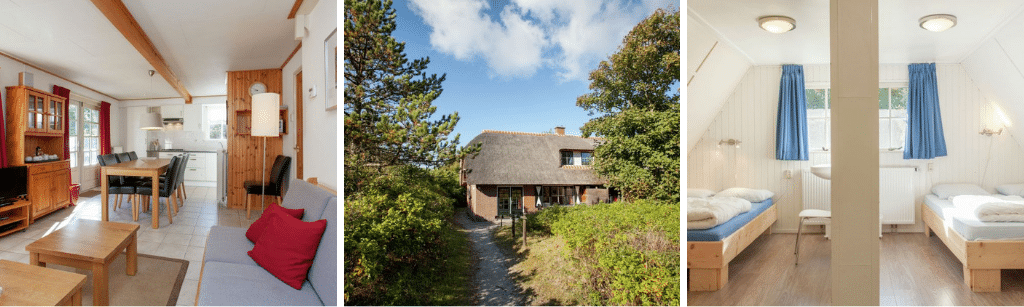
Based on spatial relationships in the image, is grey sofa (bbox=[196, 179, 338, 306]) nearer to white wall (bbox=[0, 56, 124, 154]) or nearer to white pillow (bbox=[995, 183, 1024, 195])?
white wall (bbox=[0, 56, 124, 154])

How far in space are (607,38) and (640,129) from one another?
49 cm

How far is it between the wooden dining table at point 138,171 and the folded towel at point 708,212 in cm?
311

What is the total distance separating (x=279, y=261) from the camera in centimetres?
179

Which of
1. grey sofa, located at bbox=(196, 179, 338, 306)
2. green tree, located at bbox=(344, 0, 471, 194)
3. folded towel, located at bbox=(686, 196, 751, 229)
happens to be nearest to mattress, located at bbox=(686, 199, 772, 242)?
folded towel, located at bbox=(686, 196, 751, 229)

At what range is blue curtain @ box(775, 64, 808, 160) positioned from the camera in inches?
92.2

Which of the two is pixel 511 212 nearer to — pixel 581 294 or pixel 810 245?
pixel 581 294

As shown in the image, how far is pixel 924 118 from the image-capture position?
2273mm

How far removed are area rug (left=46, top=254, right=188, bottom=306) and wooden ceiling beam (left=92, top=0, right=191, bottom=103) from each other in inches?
47.0

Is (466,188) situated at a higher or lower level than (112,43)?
lower

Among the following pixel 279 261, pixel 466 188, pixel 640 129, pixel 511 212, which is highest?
pixel 640 129

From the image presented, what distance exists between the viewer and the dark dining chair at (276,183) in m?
3.21

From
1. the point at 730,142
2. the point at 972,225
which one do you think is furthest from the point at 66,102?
the point at 972,225

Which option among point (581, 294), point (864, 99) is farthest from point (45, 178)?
point (864, 99)

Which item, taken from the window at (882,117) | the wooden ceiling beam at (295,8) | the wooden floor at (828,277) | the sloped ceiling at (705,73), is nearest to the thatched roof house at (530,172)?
the sloped ceiling at (705,73)
